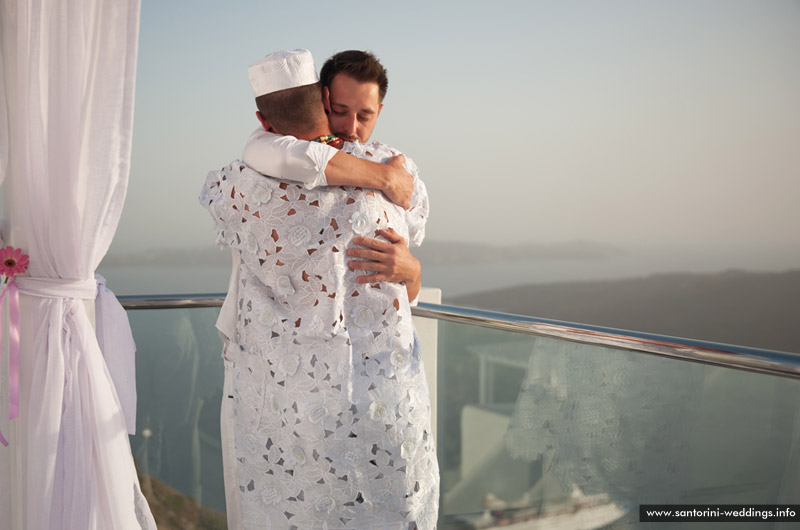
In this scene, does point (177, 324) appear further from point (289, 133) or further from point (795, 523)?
point (795, 523)

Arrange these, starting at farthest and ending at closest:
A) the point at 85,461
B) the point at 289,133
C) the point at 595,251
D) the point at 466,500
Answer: the point at 595,251 → the point at 466,500 → the point at 85,461 → the point at 289,133

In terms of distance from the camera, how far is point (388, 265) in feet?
4.66

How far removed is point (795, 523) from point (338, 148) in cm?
145

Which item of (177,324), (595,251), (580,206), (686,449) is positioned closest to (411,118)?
(580,206)

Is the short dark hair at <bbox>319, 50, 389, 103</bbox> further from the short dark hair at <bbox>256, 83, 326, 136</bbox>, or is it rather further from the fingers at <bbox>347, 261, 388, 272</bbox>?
the fingers at <bbox>347, 261, 388, 272</bbox>

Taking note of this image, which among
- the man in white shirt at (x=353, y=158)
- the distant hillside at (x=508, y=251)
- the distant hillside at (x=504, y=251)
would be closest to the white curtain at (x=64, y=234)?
the man in white shirt at (x=353, y=158)

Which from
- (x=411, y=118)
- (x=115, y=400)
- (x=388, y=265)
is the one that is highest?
(x=411, y=118)

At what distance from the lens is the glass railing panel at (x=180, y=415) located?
106 inches

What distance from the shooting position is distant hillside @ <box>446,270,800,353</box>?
14.9 m

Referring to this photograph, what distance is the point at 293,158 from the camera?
50.4 inches

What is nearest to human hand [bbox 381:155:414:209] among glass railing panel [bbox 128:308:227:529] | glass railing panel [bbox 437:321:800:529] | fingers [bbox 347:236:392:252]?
fingers [bbox 347:236:392:252]

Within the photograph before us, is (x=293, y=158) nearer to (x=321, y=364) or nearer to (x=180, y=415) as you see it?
(x=321, y=364)

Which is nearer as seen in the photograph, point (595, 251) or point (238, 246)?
point (238, 246)

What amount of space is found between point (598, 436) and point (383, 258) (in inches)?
43.9
